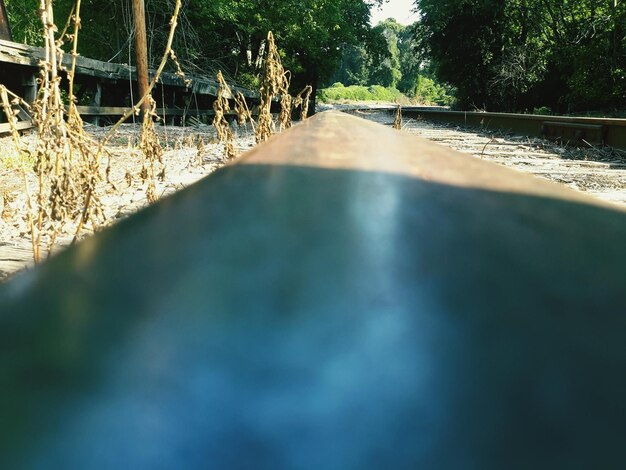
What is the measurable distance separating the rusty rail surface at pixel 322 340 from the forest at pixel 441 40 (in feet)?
46.4

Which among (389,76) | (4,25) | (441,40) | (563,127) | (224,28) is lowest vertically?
(563,127)

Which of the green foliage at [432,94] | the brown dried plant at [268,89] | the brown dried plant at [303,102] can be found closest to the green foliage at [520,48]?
the brown dried plant at [303,102]

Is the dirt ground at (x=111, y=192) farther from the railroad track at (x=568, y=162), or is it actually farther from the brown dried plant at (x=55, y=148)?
the railroad track at (x=568, y=162)

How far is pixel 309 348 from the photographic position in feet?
1.00

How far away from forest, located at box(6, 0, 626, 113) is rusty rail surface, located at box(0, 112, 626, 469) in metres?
14.1

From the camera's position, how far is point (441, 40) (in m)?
27.1

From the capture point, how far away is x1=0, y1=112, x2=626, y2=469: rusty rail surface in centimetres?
26

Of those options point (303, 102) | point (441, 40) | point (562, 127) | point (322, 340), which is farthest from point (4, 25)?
point (441, 40)

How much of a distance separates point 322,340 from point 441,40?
95.5 feet

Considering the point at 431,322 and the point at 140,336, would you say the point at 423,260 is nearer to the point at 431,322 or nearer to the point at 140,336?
the point at 431,322

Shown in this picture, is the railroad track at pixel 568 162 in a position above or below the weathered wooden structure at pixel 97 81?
below

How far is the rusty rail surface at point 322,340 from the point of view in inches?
10.3

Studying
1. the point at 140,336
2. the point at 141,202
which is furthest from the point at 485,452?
the point at 141,202

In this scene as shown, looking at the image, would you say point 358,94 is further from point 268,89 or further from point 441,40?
point 268,89
